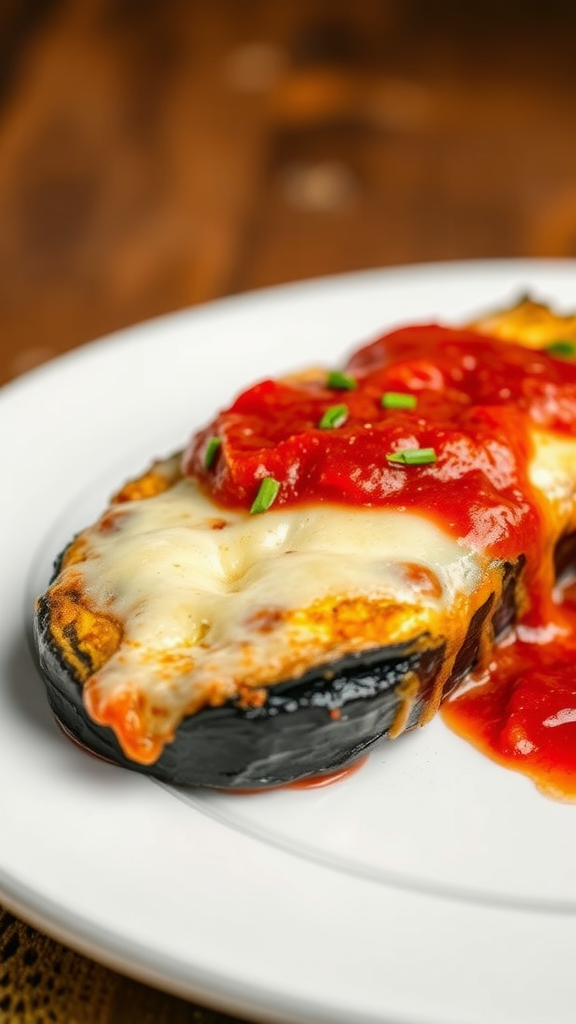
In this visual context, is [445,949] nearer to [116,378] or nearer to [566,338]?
[566,338]

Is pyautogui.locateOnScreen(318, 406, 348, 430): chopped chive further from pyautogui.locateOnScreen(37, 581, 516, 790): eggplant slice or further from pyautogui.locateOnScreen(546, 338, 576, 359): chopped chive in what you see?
pyautogui.locateOnScreen(546, 338, 576, 359): chopped chive

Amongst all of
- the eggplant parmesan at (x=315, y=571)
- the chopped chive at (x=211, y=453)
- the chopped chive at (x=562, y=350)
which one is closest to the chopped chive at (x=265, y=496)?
the eggplant parmesan at (x=315, y=571)

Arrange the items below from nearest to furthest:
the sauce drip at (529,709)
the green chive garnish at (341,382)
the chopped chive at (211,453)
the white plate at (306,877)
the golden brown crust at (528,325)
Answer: the white plate at (306,877)
the sauce drip at (529,709)
the chopped chive at (211,453)
the green chive garnish at (341,382)
the golden brown crust at (528,325)

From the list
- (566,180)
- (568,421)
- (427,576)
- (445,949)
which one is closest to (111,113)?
(566,180)

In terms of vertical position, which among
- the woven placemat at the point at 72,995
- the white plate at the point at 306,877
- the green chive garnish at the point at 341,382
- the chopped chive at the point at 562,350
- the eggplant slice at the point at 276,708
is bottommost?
the woven placemat at the point at 72,995

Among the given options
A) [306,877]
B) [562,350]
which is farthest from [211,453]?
[562,350]

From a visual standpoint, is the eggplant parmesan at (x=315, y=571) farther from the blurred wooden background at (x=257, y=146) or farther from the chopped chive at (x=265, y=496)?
the blurred wooden background at (x=257, y=146)

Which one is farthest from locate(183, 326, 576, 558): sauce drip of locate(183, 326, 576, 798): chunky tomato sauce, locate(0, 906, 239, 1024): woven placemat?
locate(0, 906, 239, 1024): woven placemat
